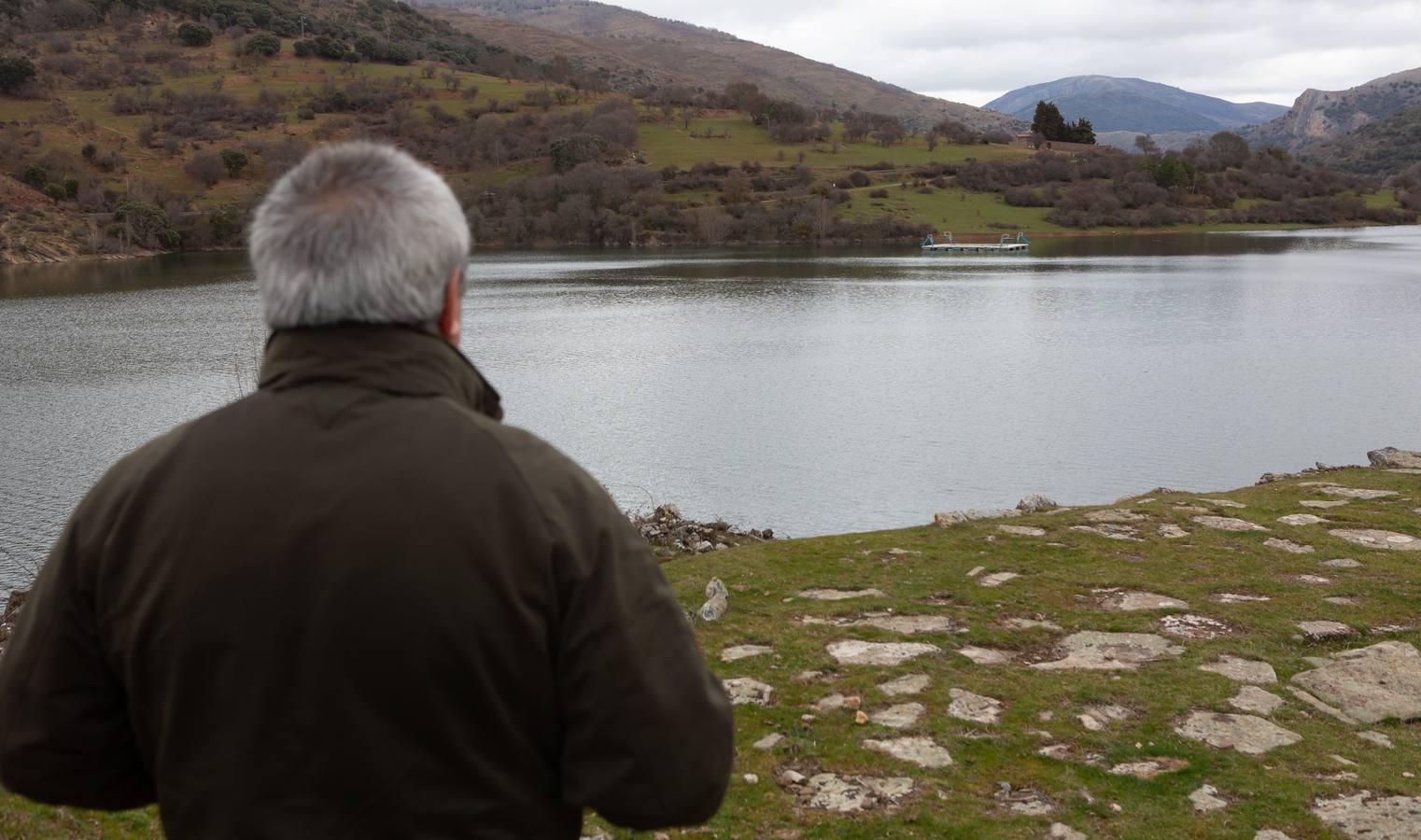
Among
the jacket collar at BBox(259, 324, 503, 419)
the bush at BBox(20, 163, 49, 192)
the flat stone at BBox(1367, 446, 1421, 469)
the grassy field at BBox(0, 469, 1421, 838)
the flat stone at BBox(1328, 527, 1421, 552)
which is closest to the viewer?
the jacket collar at BBox(259, 324, 503, 419)

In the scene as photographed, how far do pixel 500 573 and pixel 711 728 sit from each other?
599 millimetres

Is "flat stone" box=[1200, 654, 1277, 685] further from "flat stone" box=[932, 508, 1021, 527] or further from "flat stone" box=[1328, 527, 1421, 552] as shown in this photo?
"flat stone" box=[932, 508, 1021, 527]

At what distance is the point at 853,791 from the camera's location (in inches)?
221

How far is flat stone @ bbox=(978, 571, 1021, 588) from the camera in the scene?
9.59m

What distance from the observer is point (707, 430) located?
25.8m

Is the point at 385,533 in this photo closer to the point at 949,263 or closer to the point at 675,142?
the point at 949,263

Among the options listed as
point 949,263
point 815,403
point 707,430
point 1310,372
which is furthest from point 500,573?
point 949,263

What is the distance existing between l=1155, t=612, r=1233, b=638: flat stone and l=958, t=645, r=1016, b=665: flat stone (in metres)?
1.39

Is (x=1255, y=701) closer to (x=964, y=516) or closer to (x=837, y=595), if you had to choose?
(x=837, y=595)

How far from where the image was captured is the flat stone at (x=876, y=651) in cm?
755

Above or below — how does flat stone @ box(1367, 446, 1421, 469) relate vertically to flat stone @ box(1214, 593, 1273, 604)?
below

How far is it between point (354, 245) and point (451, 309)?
275 millimetres

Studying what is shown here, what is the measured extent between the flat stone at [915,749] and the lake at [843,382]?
11789 millimetres

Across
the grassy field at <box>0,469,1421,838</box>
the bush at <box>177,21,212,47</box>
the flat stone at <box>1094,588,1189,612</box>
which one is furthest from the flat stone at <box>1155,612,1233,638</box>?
the bush at <box>177,21,212,47</box>
